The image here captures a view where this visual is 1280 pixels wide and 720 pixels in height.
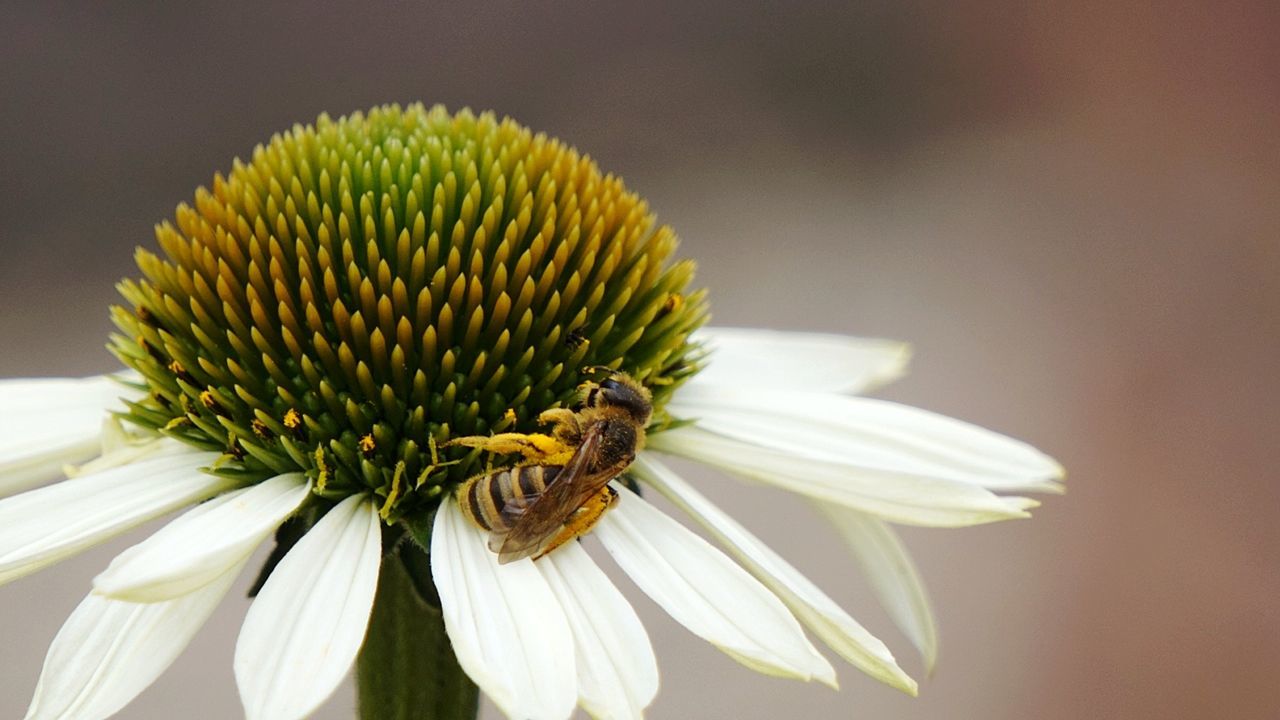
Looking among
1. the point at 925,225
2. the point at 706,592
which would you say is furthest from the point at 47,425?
the point at 925,225

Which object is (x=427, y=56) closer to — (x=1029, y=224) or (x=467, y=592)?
(x=1029, y=224)

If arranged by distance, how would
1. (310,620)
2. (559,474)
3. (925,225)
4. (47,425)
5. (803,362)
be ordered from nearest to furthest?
(310,620)
(559,474)
(47,425)
(803,362)
(925,225)

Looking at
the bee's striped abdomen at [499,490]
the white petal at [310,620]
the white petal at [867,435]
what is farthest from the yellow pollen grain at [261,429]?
the white petal at [867,435]

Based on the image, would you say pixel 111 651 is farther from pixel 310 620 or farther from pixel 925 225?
pixel 925 225

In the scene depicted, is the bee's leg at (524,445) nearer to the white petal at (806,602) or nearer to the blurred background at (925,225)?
the white petal at (806,602)

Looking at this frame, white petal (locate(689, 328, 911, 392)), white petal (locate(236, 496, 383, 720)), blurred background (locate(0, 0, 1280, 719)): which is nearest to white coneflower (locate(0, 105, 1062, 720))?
white petal (locate(236, 496, 383, 720))

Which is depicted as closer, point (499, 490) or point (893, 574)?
point (499, 490)
